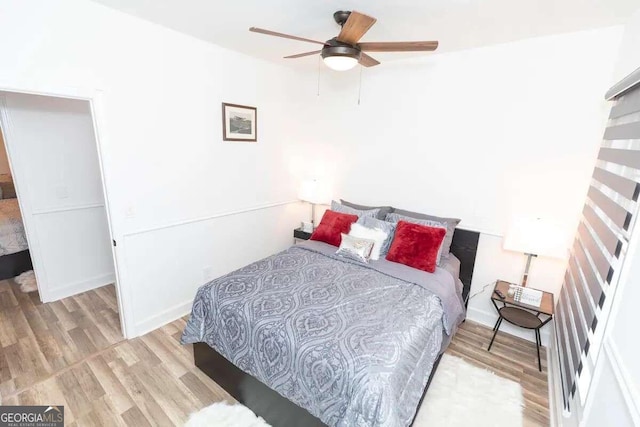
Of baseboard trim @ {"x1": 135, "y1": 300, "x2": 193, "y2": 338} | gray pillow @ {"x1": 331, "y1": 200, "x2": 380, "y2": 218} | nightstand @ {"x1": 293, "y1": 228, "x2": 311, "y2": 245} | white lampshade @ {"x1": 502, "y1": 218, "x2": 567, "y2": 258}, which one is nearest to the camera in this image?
white lampshade @ {"x1": 502, "y1": 218, "x2": 567, "y2": 258}

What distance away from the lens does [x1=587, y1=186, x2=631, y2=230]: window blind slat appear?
4.90 feet

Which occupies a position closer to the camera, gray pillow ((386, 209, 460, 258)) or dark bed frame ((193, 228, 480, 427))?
dark bed frame ((193, 228, 480, 427))

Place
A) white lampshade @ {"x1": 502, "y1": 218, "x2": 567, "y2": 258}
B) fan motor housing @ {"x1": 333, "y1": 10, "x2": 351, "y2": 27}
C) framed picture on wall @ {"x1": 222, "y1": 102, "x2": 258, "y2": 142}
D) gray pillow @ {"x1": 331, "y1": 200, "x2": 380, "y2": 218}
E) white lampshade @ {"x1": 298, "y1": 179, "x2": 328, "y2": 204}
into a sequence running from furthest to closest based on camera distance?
white lampshade @ {"x1": 298, "y1": 179, "x2": 328, "y2": 204}
gray pillow @ {"x1": 331, "y1": 200, "x2": 380, "y2": 218}
framed picture on wall @ {"x1": 222, "y1": 102, "x2": 258, "y2": 142}
white lampshade @ {"x1": 502, "y1": 218, "x2": 567, "y2": 258}
fan motor housing @ {"x1": 333, "y1": 10, "x2": 351, "y2": 27}

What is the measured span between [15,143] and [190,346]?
8.28 feet

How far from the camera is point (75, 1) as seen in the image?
197cm

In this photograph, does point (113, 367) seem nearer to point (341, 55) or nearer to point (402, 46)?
point (341, 55)

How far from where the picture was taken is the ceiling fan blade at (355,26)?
1.54 m

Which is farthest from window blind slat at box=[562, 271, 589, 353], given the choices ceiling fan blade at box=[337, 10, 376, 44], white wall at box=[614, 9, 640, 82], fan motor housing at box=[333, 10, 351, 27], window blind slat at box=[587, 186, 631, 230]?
fan motor housing at box=[333, 10, 351, 27]

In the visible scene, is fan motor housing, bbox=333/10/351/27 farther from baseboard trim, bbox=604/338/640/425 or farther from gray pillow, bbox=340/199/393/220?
baseboard trim, bbox=604/338/640/425

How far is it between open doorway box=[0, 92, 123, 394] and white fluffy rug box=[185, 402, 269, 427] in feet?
4.04

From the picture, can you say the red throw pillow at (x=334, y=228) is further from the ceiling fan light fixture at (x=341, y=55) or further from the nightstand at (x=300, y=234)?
the ceiling fan light fixture at (x=341, y=55)

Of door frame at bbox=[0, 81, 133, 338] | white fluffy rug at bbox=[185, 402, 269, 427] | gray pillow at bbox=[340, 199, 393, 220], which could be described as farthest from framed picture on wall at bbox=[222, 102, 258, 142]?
white fluffy rug at bbox=[185, 402, 269, 427]

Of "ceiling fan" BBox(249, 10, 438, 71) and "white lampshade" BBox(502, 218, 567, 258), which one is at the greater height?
"ceiling fan" BBox(249, 10, 438, 71)

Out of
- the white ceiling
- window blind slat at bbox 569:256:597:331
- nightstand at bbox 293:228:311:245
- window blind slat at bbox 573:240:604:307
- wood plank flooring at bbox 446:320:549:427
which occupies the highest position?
the white ceiling
